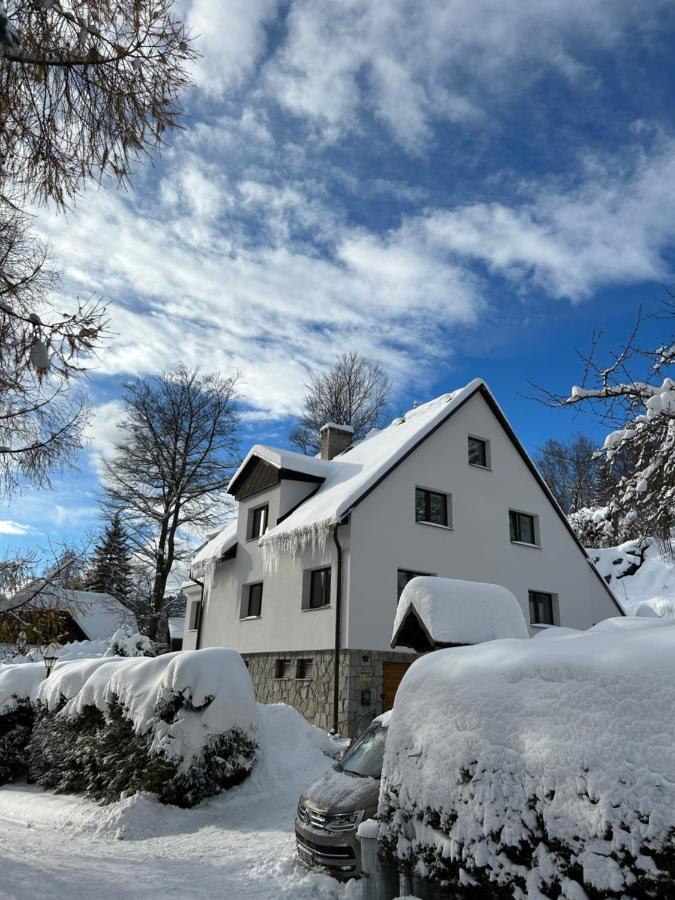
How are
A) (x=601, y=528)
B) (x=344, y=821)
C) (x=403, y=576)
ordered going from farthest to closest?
(x=403, y=576) < (x=601, y=528) < (x=344, y=821)

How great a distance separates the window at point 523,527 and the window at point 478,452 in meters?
1.66

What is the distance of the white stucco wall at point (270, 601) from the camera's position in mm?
16594

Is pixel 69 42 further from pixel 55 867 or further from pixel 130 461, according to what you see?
pixel 130 461

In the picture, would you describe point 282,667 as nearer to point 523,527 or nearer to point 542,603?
point 542,603

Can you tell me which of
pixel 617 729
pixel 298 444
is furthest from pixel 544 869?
pixel 298 444

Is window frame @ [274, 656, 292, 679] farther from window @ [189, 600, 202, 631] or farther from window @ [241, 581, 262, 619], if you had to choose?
window @ [189, 600, 202, 631]

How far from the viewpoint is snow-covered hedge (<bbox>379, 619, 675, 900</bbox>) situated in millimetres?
3326

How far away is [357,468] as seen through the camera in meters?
18.8

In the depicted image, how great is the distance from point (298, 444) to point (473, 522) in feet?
54.2

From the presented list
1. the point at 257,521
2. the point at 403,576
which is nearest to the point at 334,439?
the point at 257,521

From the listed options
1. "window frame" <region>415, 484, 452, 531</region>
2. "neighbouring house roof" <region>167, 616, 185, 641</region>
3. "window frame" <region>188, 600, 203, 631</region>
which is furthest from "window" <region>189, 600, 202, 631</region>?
"window frame" <region>415, 484, 452, 531</region>

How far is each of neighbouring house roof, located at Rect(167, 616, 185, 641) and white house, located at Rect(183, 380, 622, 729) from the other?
713 cm

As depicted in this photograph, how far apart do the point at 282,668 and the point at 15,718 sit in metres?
6.34

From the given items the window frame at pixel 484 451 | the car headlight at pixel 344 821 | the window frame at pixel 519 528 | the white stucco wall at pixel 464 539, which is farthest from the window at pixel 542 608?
A: the car headlight at pixel 344 821
